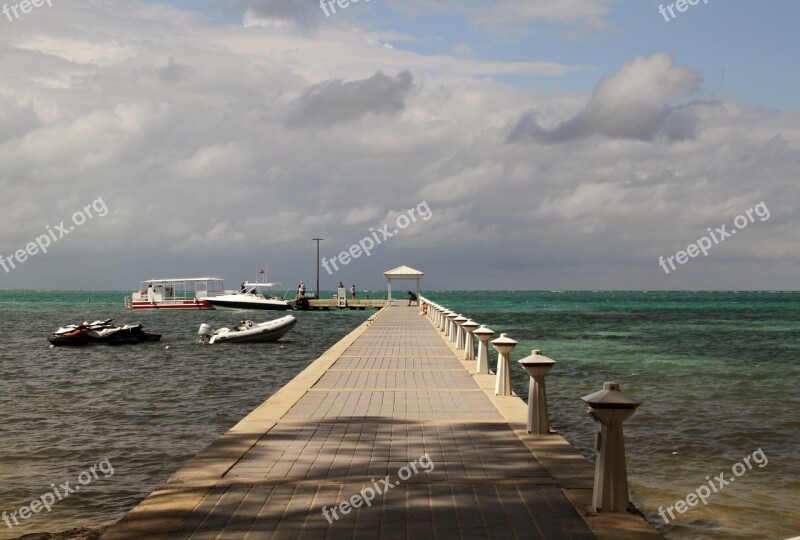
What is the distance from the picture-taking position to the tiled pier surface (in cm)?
628

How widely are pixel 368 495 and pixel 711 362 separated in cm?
2604

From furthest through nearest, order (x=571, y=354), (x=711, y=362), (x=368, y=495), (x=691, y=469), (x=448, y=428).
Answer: (x=571, y=354), (x=711, y=362), (x=691, y=469), (x=448, y=428), (x=368, y=495)

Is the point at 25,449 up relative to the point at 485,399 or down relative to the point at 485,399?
down

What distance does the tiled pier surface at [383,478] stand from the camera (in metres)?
6.28

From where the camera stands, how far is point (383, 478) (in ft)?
25.6

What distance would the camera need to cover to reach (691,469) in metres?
11.4

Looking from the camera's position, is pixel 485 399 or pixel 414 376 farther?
pixel 414 376

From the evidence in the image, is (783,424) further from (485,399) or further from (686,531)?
(686,531)

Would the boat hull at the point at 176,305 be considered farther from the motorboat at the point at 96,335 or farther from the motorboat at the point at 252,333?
the motorboat at the point at 252,333

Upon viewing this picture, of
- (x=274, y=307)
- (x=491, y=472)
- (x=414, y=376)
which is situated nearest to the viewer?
(x=491, y=472)

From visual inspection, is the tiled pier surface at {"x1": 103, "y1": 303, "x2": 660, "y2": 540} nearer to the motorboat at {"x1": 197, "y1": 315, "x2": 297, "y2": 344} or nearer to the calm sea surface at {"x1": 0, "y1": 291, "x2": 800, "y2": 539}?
the calm sea surface at {"x1": 0, "y1": 291, "x2": 800, "y2": 539}

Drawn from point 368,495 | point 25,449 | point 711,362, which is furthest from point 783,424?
point 711,362

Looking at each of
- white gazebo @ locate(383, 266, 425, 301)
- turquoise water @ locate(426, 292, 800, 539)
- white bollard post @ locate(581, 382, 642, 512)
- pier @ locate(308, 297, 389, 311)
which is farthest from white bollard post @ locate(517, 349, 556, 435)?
pier @ locate(308, 297, 389, 311)

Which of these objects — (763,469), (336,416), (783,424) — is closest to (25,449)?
(336,416)
